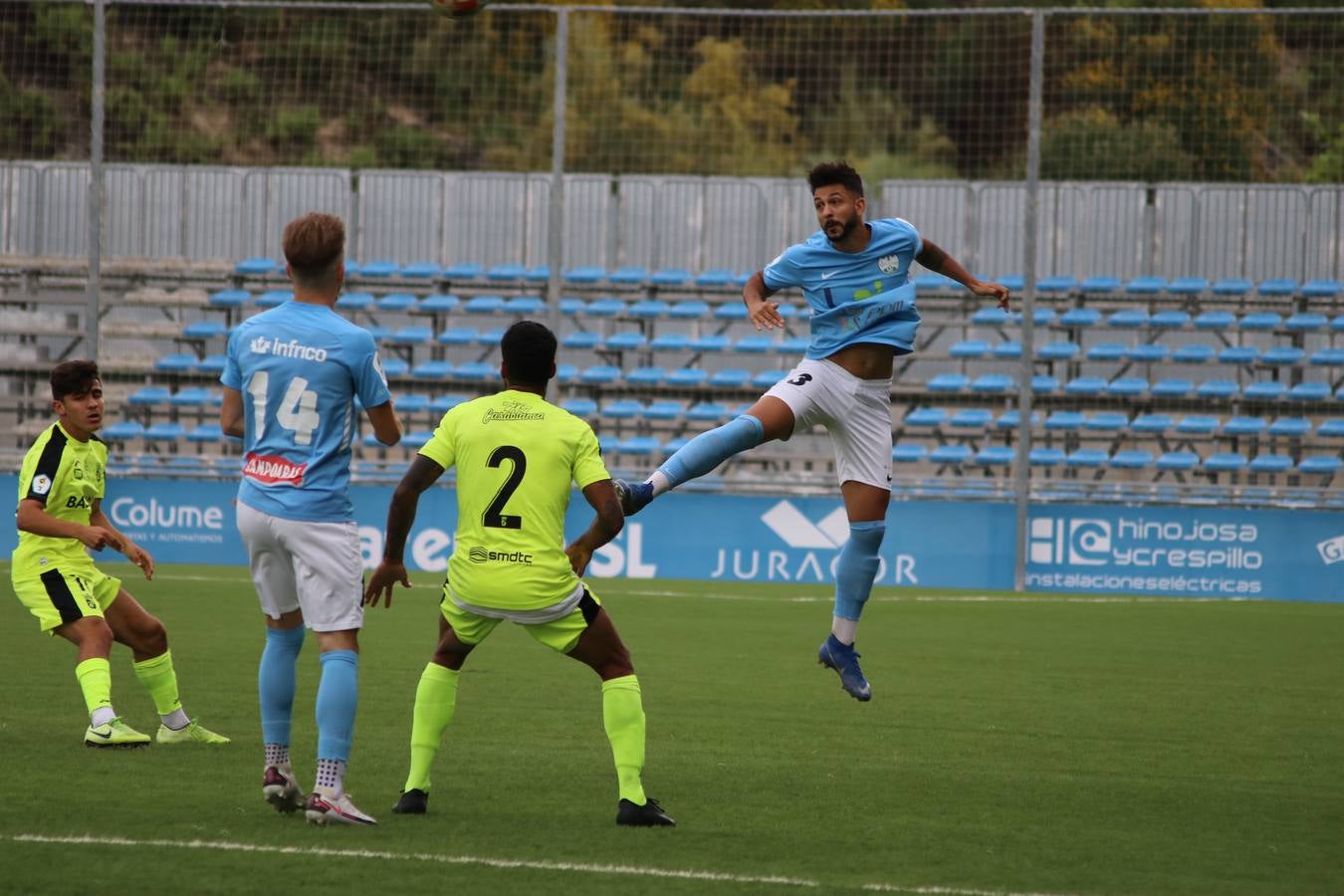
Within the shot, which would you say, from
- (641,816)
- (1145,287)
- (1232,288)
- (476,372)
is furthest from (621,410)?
(641,816)

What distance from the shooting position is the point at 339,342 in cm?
541

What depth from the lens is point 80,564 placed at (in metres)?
7.29

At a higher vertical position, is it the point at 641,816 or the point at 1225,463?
the point at 1225,463

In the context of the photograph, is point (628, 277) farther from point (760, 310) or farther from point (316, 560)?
point (316, 560)

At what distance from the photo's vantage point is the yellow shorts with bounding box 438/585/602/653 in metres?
5.54

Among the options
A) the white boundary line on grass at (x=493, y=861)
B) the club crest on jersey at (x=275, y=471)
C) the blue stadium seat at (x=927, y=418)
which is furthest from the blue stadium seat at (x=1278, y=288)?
the club crest on jersey at (x=275, y=471)

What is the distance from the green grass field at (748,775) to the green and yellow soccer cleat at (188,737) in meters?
0.12

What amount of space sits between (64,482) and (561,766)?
2437 millimetres

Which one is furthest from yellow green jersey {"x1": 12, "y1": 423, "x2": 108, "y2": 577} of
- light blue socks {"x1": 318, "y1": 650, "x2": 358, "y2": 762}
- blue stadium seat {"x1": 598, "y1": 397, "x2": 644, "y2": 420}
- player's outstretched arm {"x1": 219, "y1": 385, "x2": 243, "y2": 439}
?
blue stadium seat {"x1": 598, "y1": 397, "x2": 644, "y2": 420}

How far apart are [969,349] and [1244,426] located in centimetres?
337

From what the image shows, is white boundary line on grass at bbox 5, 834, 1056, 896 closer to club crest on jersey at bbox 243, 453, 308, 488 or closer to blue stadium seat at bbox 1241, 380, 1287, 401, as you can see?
club crest on jersey at bbox 243, 453, 308, 488

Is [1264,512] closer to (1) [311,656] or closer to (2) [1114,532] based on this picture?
(2) [1114,532]

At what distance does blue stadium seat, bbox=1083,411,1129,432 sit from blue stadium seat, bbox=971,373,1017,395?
0.94 metres

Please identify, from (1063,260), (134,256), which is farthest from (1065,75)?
(134,256)
